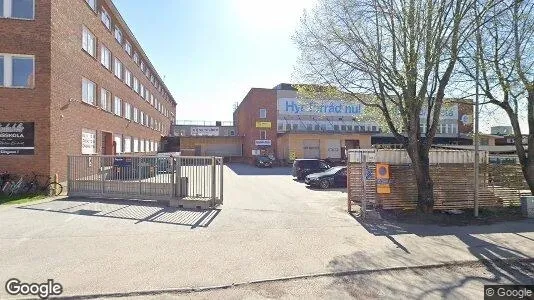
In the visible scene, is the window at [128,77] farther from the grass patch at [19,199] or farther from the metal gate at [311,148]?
the metal gate at [311,148]

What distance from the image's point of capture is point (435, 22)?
933 cm

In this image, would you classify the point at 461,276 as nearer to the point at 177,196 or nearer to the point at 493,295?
the point at 493,295

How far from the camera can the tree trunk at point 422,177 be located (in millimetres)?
10242

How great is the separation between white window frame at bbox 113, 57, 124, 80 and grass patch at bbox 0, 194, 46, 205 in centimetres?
1419

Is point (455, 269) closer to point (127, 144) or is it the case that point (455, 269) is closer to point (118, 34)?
point (127, 144)

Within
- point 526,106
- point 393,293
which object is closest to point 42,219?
point 393,293

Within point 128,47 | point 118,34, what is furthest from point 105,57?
point 128,47

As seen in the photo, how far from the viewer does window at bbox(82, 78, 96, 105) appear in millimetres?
18277

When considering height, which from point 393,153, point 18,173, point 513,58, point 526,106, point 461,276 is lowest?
point 461,276

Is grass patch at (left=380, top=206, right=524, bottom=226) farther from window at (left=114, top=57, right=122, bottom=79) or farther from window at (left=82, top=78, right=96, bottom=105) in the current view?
window at (left=114, top=57, right=122, bottom=79)

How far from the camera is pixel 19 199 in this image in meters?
12.2

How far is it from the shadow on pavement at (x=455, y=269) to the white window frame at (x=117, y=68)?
22.6m

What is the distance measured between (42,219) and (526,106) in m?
16.4

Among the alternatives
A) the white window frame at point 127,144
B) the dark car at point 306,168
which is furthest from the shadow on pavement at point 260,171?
the white window frame at point 127,144
